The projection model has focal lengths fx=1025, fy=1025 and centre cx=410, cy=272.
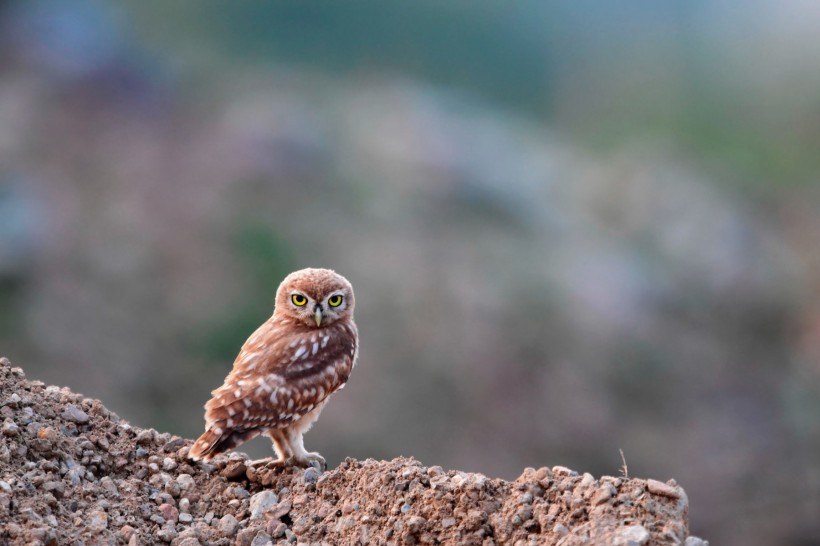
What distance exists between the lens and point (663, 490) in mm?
4141

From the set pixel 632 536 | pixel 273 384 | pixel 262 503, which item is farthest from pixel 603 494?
pixel 273 384

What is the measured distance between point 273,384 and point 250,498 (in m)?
0.62

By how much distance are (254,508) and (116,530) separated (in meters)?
0.70

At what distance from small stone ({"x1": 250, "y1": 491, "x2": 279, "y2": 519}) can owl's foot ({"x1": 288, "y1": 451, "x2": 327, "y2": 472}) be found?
411mm

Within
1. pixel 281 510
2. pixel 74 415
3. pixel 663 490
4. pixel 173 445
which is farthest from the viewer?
pixel 173 445

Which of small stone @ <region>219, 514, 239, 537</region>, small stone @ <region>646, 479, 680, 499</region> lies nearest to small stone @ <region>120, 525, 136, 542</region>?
small stone @ <region>219, 514, 239, 537</region>

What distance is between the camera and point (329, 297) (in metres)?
5.74

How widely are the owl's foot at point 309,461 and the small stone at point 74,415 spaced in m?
1.09

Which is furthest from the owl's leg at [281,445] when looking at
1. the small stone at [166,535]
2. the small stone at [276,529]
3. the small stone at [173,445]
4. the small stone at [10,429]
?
the small stone at [10,429]

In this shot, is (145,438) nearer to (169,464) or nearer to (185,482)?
(169,464)

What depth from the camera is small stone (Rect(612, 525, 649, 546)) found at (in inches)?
152

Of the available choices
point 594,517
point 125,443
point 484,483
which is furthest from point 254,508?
point 594,517

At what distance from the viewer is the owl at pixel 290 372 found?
17.3ft

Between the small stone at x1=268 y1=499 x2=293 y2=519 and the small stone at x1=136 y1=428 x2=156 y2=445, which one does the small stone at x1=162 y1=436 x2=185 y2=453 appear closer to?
the small stone at x1=136 y1=428 x2=156 y2=445
